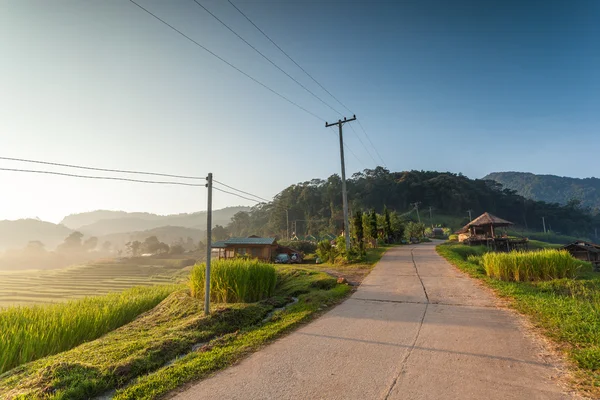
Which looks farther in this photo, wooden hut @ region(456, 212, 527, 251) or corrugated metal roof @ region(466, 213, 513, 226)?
wooden hut @ region(456, 212, 527, 251)

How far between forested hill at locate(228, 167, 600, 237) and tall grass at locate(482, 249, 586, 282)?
80.3 m

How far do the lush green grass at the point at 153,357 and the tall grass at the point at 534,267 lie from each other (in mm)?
7489

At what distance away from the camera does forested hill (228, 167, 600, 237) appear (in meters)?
98.1

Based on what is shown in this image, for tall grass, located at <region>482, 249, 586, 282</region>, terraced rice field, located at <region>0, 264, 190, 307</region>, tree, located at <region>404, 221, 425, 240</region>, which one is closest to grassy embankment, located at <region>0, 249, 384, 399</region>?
tall grass, located at <region>482, 249, 586, 282</region>


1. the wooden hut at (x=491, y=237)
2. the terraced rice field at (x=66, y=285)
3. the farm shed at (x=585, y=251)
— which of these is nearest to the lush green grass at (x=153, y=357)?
the terraced rice field at (x=66, y=285)

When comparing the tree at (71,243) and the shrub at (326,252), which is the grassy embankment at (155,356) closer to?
the shrub at (326,252)

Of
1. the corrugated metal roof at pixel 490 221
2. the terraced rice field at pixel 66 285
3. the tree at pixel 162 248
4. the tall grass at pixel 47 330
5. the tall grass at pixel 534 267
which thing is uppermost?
the corrugated metal roof at pixel 490 221

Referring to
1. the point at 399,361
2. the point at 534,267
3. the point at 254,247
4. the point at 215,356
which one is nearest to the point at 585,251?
the point at 534,267

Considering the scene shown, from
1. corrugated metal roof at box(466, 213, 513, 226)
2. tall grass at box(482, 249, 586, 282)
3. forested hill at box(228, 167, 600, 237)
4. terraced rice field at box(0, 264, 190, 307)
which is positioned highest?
forested hill at box(228, 167, 600, 237)

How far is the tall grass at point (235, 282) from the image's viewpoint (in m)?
8.91

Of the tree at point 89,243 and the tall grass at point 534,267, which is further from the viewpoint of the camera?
the tree at point 89,243

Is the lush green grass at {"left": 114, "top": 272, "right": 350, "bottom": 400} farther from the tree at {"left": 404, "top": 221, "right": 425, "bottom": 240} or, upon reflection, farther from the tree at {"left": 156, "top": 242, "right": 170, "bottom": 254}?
the tree at {"left": 156, "top": 242, "right": 170, "bottom": 254}

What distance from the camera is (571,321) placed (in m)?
5.31

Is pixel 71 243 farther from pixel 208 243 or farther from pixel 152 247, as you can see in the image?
pixel 208 243
